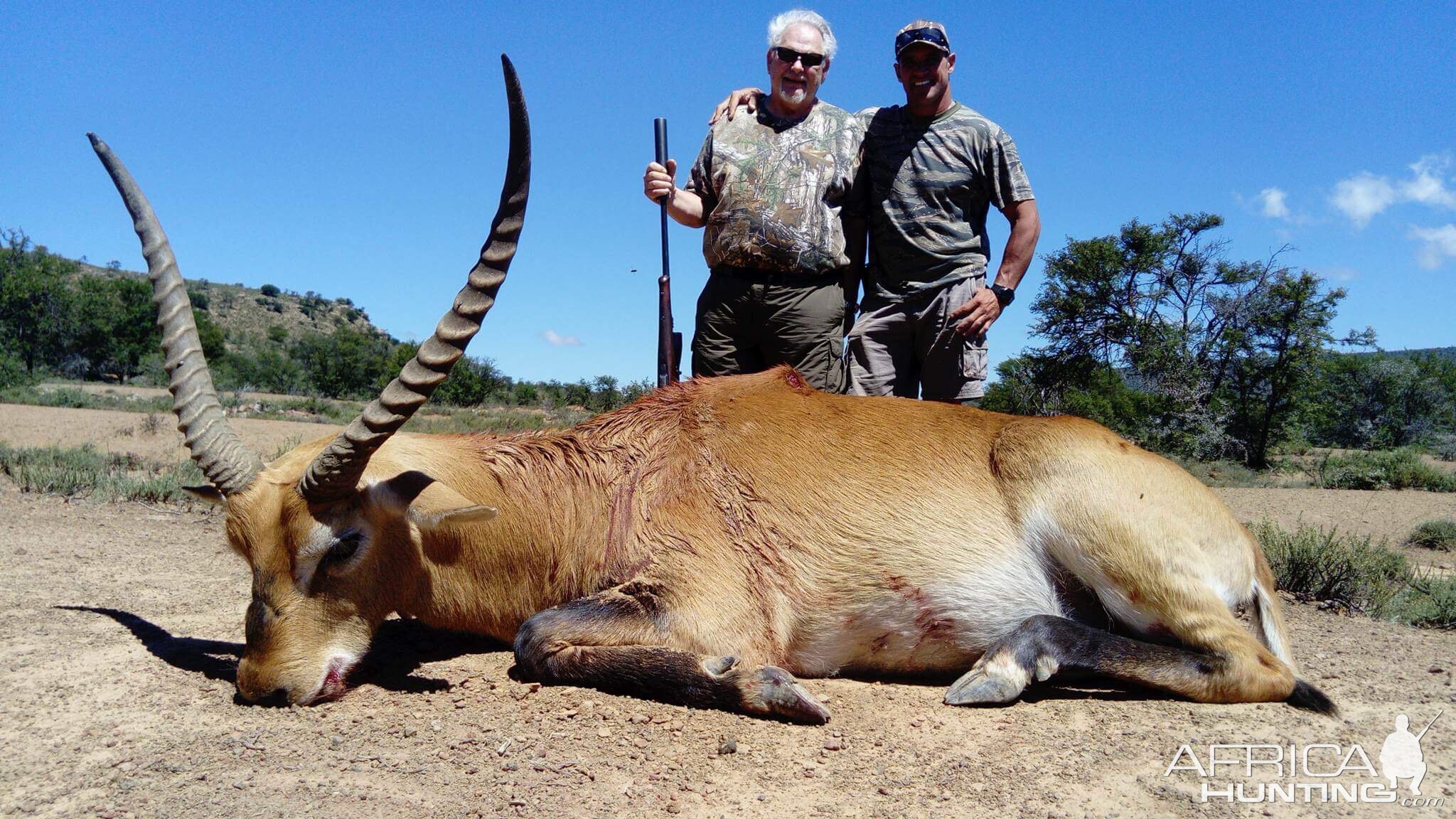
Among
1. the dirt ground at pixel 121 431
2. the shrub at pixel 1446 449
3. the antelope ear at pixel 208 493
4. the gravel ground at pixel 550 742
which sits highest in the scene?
the shrub at pixel 1446 449

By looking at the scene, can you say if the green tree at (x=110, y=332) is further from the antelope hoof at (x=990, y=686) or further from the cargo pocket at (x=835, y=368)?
the antelope hoof at (x=990, y=686)

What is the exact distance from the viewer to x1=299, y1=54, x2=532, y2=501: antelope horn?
3.97m

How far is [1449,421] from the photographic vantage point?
1454 inches

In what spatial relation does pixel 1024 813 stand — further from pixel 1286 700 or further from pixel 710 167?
pixel 710 167

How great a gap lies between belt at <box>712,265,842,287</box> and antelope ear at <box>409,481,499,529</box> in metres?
2.61

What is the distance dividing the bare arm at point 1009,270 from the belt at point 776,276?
94 centimetres

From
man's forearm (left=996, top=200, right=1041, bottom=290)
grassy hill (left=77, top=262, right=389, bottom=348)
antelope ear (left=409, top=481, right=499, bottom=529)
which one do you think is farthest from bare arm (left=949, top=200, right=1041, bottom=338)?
grassy hill (left=77, top=262, right=389, bottom=348)

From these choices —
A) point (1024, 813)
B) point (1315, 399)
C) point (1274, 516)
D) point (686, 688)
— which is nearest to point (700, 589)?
point (686, 688)

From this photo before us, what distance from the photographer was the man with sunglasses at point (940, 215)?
20.1 ft

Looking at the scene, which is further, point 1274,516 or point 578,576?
point 1274,516

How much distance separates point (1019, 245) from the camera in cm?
612

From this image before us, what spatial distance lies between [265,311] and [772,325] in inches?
2937

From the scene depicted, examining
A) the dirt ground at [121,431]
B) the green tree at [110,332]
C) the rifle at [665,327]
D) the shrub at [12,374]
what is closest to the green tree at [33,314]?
the green tree at [110,332]

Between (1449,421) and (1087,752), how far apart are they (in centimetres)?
4383
